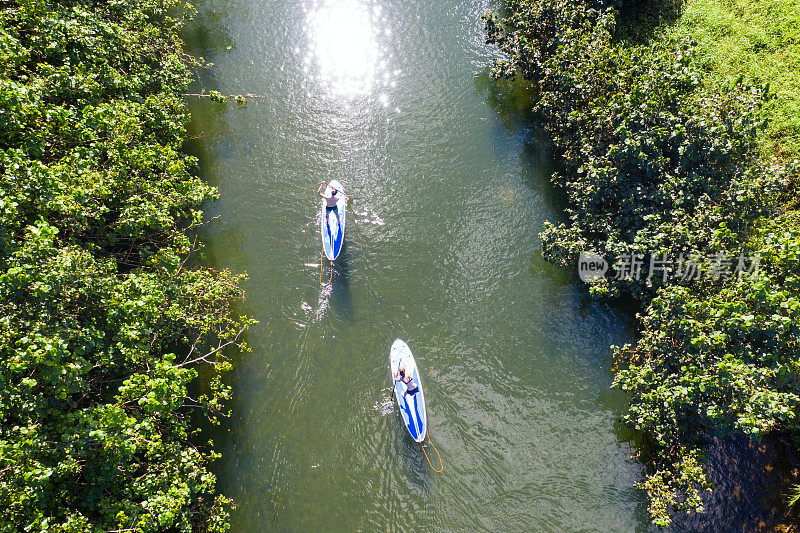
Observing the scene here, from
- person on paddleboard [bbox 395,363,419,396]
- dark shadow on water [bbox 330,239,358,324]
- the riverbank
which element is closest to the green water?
dark shadow on water [bbox 330,239,358,324]

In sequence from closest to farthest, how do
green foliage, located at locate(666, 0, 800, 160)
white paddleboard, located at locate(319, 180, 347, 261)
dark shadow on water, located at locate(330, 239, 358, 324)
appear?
dark shadow on water, located at locate(330, 239, 358, 324)
white paddleboard, located at locate(319, 180, 347, 261)
green foliage, located at locate(666, 0, 800, 160)

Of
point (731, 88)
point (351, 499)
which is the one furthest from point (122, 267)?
point (731, 88)

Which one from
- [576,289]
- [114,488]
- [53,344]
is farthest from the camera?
[576,289]

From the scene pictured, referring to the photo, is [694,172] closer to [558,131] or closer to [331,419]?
[558,131]

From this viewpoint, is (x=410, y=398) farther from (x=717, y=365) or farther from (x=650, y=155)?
(x=650, y=155)

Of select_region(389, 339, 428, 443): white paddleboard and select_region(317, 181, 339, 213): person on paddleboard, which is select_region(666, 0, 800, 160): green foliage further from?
select_region(389, 339, 428, 443): white paddleboard
